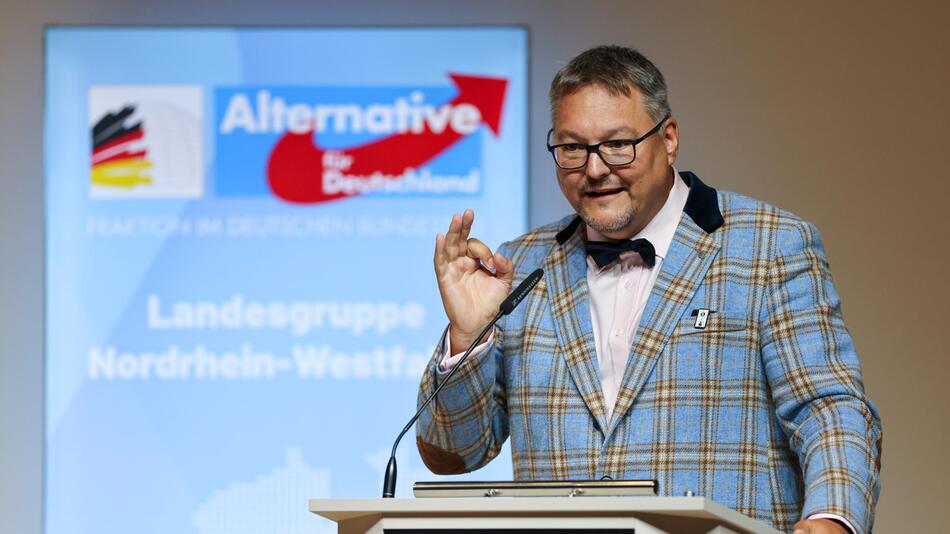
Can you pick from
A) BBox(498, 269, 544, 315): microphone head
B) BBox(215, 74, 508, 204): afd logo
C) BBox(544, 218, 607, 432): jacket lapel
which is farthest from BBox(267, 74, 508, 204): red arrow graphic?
BBox(498, 269, 544, 315): microphone head

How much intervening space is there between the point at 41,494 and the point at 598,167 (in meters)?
2.61

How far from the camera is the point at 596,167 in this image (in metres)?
2.33

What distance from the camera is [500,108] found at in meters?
4.07

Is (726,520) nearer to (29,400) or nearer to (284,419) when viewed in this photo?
(284,419)

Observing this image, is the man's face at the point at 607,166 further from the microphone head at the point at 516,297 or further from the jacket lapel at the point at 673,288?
the microphone head at the point at 516,297

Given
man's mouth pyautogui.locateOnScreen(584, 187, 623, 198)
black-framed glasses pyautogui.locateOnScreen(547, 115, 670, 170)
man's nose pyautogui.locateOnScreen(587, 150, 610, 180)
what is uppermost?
black-framed glasses pyautogui.locateOnScreen(547, 115, 670, 170)

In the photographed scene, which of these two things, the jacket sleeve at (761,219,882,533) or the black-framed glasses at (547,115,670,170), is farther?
the black-framed glasses at (547,115,670,170)

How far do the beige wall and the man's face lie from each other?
176 centimetres

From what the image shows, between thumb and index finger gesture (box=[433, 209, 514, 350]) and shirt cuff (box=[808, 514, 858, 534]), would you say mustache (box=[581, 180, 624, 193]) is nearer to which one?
thumb and index finger gesture (box=[433, 209, 514, 350])

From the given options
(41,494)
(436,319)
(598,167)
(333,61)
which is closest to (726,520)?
(598,167)

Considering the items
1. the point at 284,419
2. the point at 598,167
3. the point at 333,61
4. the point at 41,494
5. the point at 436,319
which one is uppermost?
the point at 333,61

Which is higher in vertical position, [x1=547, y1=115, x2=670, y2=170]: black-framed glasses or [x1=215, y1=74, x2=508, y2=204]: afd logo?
[x1=215, y1=74, x2=508, y2=204]: afd logo

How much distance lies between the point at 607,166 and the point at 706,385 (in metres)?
0.44

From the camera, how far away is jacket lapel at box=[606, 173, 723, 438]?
229cm
